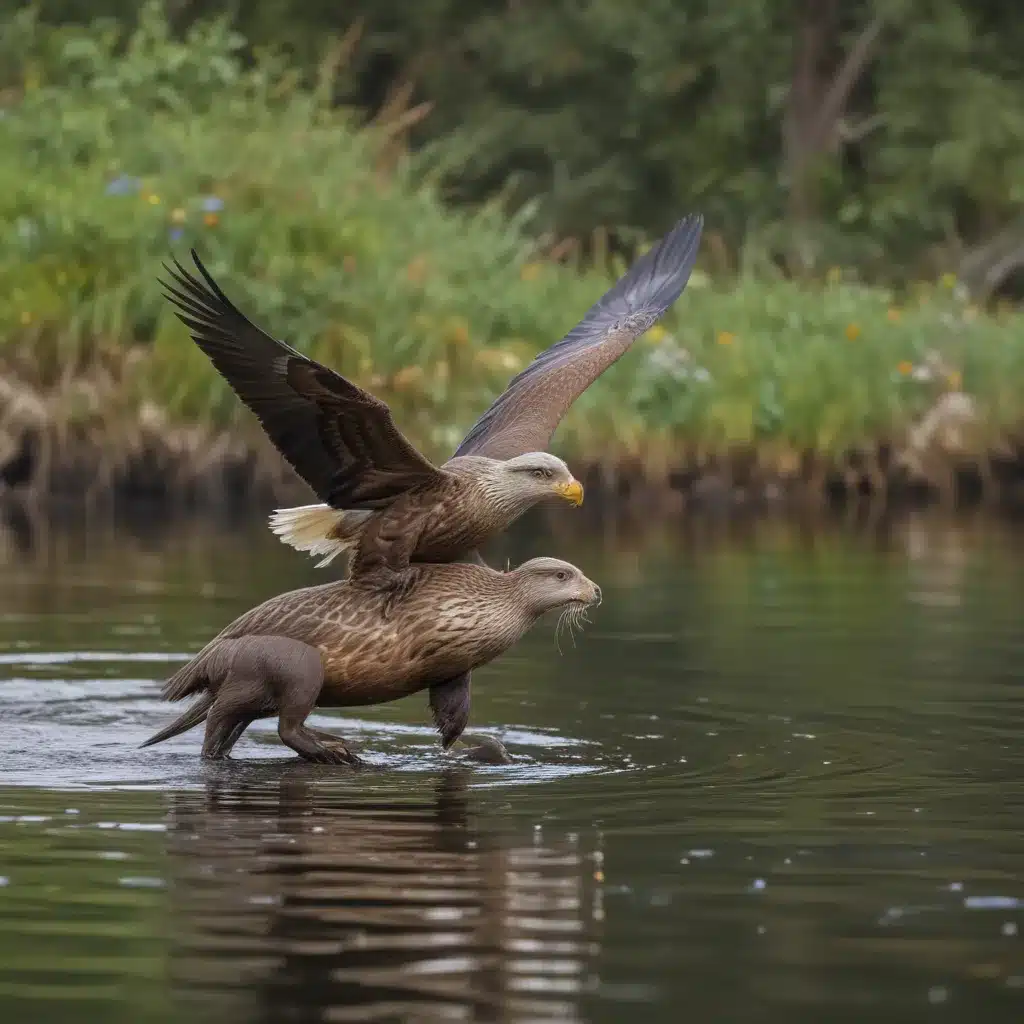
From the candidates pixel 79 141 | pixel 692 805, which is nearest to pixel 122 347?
pixel 79 141

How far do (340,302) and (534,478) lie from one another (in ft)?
36.3

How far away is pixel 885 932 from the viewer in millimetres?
6051

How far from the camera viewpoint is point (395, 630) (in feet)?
29.7

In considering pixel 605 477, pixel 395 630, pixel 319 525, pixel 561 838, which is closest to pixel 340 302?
pixel 605 477

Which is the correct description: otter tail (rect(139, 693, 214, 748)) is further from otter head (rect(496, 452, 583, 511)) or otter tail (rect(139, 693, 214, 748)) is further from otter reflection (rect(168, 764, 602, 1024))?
otter head (rect(496, 452, 583, 511))

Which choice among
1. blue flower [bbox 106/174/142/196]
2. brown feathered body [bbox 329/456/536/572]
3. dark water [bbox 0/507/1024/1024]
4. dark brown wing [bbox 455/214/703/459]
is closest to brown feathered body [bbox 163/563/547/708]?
brown feathered body [bbox 329/456/536/572]

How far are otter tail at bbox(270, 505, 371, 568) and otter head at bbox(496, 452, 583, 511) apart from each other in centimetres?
53

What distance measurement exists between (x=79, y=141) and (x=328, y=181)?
2.07 metres

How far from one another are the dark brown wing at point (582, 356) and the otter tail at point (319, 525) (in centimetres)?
90

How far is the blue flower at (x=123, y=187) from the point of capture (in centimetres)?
2006

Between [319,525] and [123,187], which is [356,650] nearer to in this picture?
[319,525]

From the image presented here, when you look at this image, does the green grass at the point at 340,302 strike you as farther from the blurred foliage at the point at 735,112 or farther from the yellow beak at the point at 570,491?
the yellow beak at the point at 570,491

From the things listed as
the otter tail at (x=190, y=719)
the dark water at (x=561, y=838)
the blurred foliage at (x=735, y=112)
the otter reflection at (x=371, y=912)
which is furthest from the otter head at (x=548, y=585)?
the blurred foliage at (x=735, y=112)

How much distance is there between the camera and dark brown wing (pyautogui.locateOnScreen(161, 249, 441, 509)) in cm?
855
